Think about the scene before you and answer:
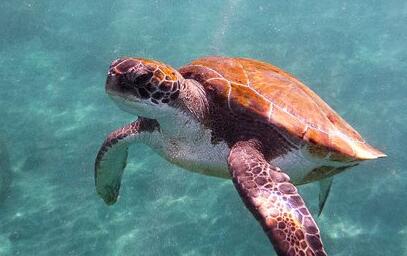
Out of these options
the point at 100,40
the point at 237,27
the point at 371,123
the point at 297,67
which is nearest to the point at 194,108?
the point at 371,123

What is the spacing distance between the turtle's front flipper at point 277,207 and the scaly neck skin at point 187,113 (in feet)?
2.19

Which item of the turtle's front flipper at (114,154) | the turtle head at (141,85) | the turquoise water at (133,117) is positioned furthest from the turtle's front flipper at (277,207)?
the turquoise water at (133,117)

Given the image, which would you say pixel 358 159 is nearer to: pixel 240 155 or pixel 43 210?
pixel 240 155

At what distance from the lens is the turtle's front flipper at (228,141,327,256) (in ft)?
9.80

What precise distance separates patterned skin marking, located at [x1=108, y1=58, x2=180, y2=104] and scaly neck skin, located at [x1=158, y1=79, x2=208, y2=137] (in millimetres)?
246

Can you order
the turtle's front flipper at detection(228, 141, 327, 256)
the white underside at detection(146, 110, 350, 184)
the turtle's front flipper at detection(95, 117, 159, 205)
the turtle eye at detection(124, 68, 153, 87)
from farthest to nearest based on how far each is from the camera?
the turtle's front flipper at detection(95, 117, 159, 205), the white underside at detection(146, 110, 350, 184), the turtle eye at detection(124, 68, 153, 87), the turtle's front flipper at detection(228, 141, 327, 256)

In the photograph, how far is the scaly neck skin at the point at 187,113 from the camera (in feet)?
13.5

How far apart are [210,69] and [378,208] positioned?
9.83 metres

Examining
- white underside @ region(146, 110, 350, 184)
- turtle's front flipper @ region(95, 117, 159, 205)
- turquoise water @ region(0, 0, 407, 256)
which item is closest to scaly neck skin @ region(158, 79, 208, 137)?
white underside @ region(146, 110, 350, 184)

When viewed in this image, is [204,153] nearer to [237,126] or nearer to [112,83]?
[237,126]

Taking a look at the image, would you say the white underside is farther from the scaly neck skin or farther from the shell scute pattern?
the shell scute pattern

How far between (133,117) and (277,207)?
14325mm

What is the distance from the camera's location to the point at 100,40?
81.3 ft

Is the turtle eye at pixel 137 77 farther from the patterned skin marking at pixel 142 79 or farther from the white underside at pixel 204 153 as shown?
the white underside at pixel 204 153
